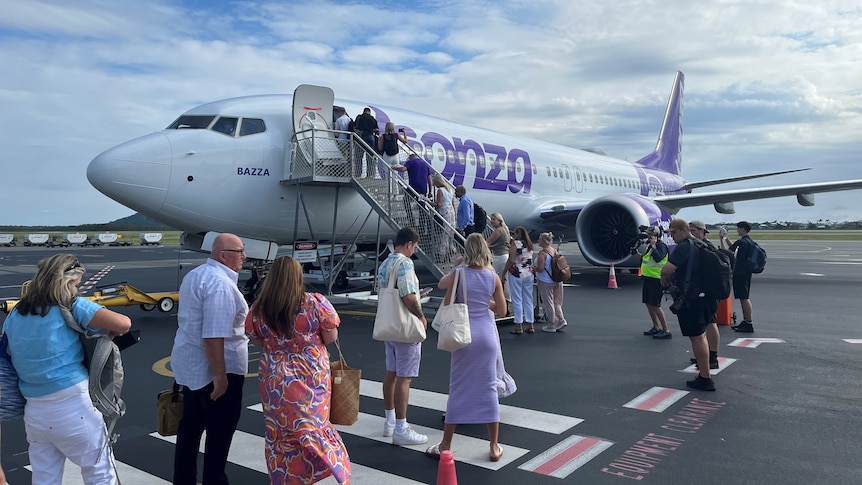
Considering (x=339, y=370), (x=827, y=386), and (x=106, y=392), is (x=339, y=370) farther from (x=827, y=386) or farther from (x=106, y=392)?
(x=827, y=386)

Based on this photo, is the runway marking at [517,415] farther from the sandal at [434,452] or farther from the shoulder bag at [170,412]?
the shoulder bag at [170,412]

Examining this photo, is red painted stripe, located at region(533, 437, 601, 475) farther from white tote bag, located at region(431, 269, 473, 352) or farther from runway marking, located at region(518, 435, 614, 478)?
white tote bag, located at region(431, 269, 473, 352)

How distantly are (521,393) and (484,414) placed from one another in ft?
5.81

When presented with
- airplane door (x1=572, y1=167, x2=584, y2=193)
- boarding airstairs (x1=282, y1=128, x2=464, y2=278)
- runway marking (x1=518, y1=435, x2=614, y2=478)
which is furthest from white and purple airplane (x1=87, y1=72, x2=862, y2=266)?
runway marking (x1=518, y1=435, x2=614, y2=478)

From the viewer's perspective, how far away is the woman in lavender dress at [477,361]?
14.3 ft

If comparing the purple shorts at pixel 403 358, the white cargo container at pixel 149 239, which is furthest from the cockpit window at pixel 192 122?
the white cargo container at pixel 149 239

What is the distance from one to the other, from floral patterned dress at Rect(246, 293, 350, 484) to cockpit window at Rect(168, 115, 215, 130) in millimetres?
7945

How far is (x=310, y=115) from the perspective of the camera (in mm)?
11070

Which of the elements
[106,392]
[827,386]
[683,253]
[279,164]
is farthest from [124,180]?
[827,386]

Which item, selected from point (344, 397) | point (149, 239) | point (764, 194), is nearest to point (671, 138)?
point (764, 194)

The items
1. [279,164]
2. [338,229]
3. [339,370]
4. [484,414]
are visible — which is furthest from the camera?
[338,229]

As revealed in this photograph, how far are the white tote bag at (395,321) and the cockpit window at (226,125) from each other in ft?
23.1

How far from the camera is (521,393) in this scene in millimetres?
6047

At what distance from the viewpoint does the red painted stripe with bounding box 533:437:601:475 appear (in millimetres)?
4141
